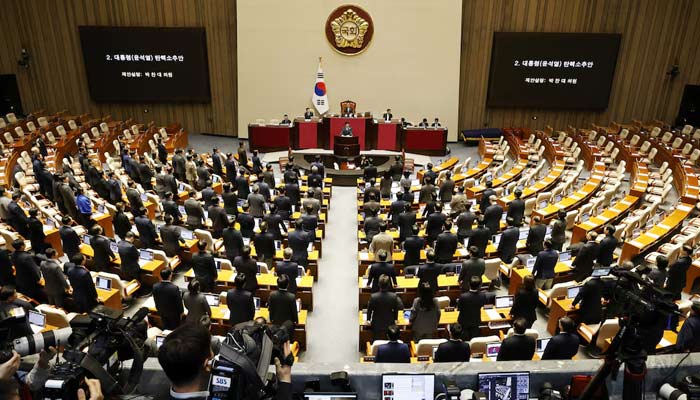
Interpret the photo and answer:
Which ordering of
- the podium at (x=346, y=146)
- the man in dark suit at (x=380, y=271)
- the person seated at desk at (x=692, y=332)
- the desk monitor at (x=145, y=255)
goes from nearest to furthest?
the person seated at desk at (x=692, y=332) → the man in dark suit at (x=380, y=271) → the desk monitor at (x=145, y=255) → the podium at (x=346, y=146)

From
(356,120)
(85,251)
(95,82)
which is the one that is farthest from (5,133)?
(356,120)

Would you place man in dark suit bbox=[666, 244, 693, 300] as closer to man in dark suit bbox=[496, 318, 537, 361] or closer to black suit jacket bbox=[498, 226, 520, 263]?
black suit jacket bbox=[498, 226, 520, 263]

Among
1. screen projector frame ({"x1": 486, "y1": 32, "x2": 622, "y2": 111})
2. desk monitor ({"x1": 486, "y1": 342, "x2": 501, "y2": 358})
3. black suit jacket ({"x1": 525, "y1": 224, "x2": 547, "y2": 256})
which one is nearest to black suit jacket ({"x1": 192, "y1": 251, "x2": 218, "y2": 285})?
desk monitor ({"x1": 486, "y1": 342, "x2": 501, "y2": 358})

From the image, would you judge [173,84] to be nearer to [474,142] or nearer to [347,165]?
[347,165]

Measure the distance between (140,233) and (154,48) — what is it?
11471mm

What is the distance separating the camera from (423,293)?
560 cm

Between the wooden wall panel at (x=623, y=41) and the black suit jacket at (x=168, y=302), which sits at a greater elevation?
the wooden wall panel at (x=623, y=41)

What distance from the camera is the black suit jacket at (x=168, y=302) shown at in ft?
19.8

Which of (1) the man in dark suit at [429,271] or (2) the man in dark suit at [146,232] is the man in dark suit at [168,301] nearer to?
(2) the man in dark suit at [146,232]

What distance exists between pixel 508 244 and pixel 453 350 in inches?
153

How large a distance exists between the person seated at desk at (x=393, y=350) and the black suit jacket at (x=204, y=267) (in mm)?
3107

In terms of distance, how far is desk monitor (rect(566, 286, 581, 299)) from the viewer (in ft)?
22.0

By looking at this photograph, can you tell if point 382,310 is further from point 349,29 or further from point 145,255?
point 349,29

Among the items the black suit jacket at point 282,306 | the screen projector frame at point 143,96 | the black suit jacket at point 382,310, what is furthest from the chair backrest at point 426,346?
the screen projector frame at point 143,96
